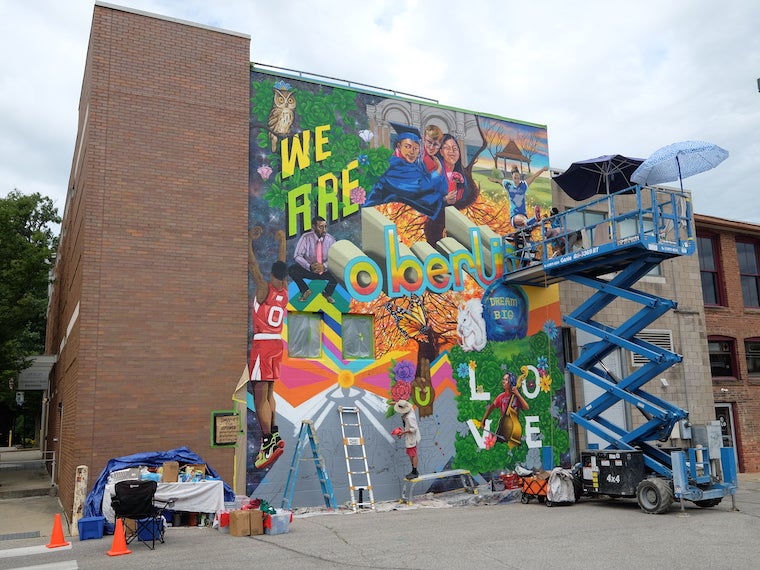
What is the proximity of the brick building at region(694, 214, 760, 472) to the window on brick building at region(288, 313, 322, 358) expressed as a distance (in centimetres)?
1565

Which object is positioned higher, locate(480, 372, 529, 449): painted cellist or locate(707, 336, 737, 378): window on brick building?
locate(707, 336, 737, 378): window on brick building

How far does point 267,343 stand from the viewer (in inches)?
595

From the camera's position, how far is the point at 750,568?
894cm

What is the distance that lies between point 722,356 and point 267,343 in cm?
1794

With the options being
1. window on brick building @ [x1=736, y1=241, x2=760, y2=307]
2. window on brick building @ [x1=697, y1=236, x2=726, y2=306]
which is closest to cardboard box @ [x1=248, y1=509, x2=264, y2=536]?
window on brick building @ [x1=697, y1=236, x2=726, y2=306]

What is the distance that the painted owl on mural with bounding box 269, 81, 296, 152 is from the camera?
16094 mm

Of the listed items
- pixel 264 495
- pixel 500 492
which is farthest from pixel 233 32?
pixel 500 492

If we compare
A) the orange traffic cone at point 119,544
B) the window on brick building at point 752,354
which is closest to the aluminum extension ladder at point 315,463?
the orange traffic cone at point 119,544

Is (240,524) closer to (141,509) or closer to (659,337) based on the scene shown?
(141,509)

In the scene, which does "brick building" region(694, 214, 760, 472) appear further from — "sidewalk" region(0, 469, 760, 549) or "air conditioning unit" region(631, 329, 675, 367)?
"air conditioning unit" region(631, 329, 675, 367)

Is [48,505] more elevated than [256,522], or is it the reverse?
[256,522]

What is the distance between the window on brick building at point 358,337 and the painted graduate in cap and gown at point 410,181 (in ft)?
10.3

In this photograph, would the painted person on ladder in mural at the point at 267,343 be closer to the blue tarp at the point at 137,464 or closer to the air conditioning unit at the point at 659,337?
the blue tarp at the point at 137,464

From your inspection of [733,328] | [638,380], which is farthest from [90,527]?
[733,328]
